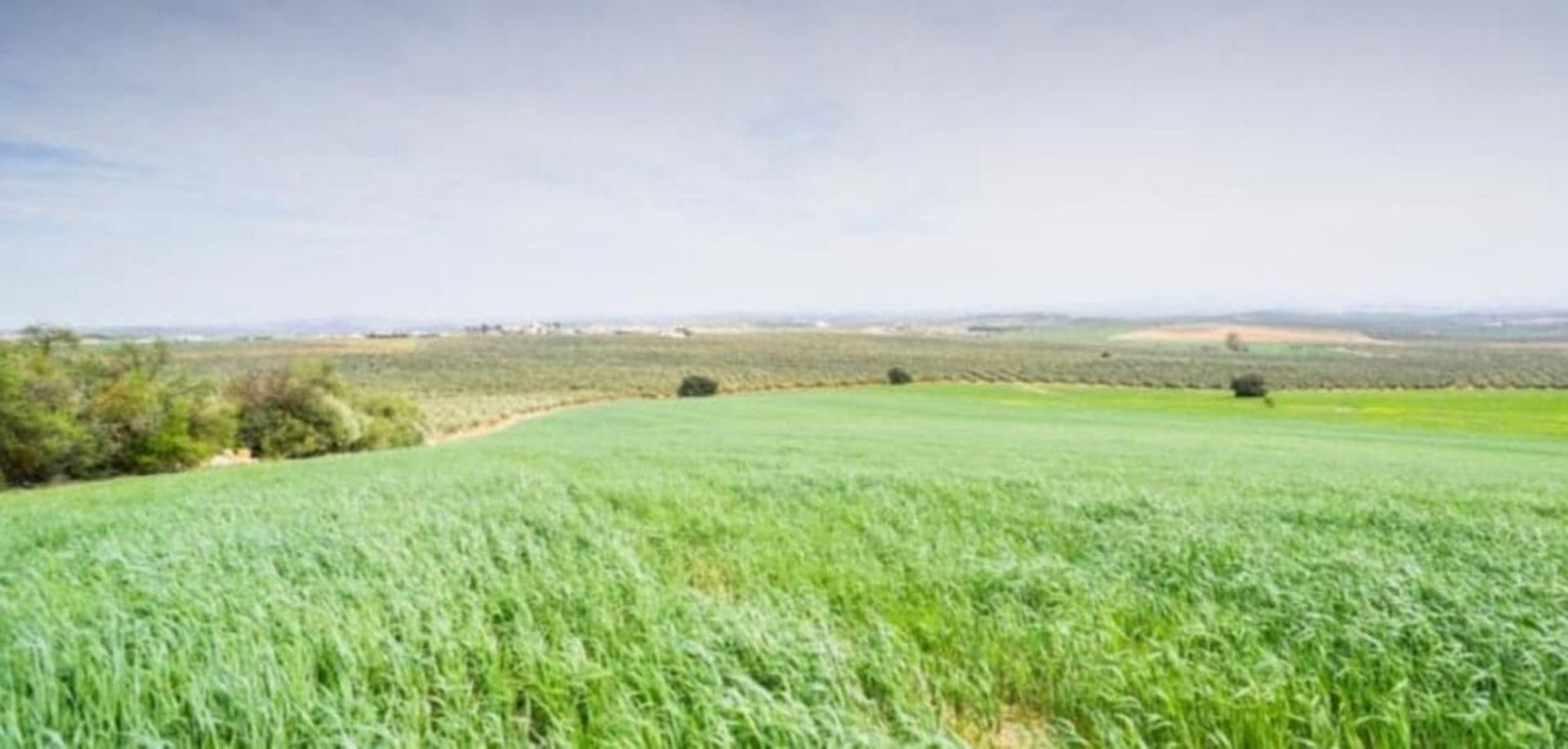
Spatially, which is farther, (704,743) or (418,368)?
(418,368)

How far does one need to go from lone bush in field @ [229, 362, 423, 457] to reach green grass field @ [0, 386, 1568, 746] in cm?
2373

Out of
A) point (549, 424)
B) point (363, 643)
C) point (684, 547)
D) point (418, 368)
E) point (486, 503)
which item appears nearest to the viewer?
point (363, 643)

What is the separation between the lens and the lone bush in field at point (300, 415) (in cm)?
3139

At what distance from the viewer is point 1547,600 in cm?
529

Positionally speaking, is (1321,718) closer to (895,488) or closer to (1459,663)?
(1459,663)

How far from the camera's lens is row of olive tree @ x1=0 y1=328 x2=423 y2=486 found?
74.0 ft

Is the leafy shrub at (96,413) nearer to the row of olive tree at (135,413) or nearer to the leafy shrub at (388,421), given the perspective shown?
the row of olive tree at (135,413)

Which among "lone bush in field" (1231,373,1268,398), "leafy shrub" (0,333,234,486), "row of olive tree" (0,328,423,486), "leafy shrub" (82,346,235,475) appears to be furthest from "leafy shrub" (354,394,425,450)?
"lone bush in field" (1231,373,1268,398)

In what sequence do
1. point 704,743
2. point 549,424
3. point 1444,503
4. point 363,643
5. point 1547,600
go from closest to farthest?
point 704,743 < point 363,643 < point 1547,600 < point 1444,503 < point 549,424

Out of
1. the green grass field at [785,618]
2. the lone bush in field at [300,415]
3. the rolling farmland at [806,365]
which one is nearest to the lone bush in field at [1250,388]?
the rolling farmland at [806,365]

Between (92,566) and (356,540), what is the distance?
2.22 meters

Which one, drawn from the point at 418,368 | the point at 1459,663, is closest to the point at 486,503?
the point at 1459,663

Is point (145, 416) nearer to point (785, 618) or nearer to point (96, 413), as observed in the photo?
point (96, 413)

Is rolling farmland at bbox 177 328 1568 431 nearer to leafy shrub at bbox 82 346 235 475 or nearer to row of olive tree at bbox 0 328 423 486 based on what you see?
row of olive tree at bbox 0 328 423 486
